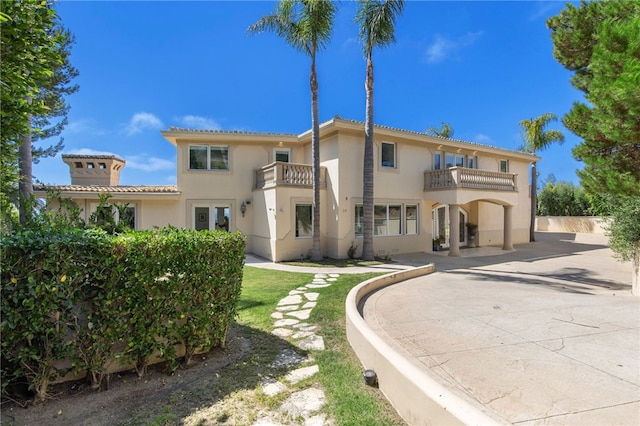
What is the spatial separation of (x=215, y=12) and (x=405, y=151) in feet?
36.9

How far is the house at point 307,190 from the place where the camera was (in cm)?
1499

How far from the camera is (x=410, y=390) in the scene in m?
2.98

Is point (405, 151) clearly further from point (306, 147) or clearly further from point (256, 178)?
point (256, 178)

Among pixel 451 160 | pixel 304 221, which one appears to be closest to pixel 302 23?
pixel 304 221

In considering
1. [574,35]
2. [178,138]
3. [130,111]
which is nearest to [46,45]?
[574,35]

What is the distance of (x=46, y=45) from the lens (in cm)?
380

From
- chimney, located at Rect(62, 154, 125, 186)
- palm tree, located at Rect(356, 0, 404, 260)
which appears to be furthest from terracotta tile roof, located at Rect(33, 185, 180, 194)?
palm tree, located at Rect(356, 0, 404, 260)

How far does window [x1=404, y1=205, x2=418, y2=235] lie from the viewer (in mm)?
17234

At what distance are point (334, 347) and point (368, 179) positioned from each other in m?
10.4

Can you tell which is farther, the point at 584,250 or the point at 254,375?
the point at 584,250

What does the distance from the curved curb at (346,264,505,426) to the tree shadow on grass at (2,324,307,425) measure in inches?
46.2

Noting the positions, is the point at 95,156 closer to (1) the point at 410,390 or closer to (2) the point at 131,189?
(2) the point at 131,189

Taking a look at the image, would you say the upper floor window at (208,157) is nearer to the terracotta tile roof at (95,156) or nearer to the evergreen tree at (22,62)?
the terracotta tile roof at (95,156)

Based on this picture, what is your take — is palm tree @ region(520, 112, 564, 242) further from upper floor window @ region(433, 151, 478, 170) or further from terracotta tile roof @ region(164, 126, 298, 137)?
terracotta tile roof @ region(164, 126, 298, 137)
